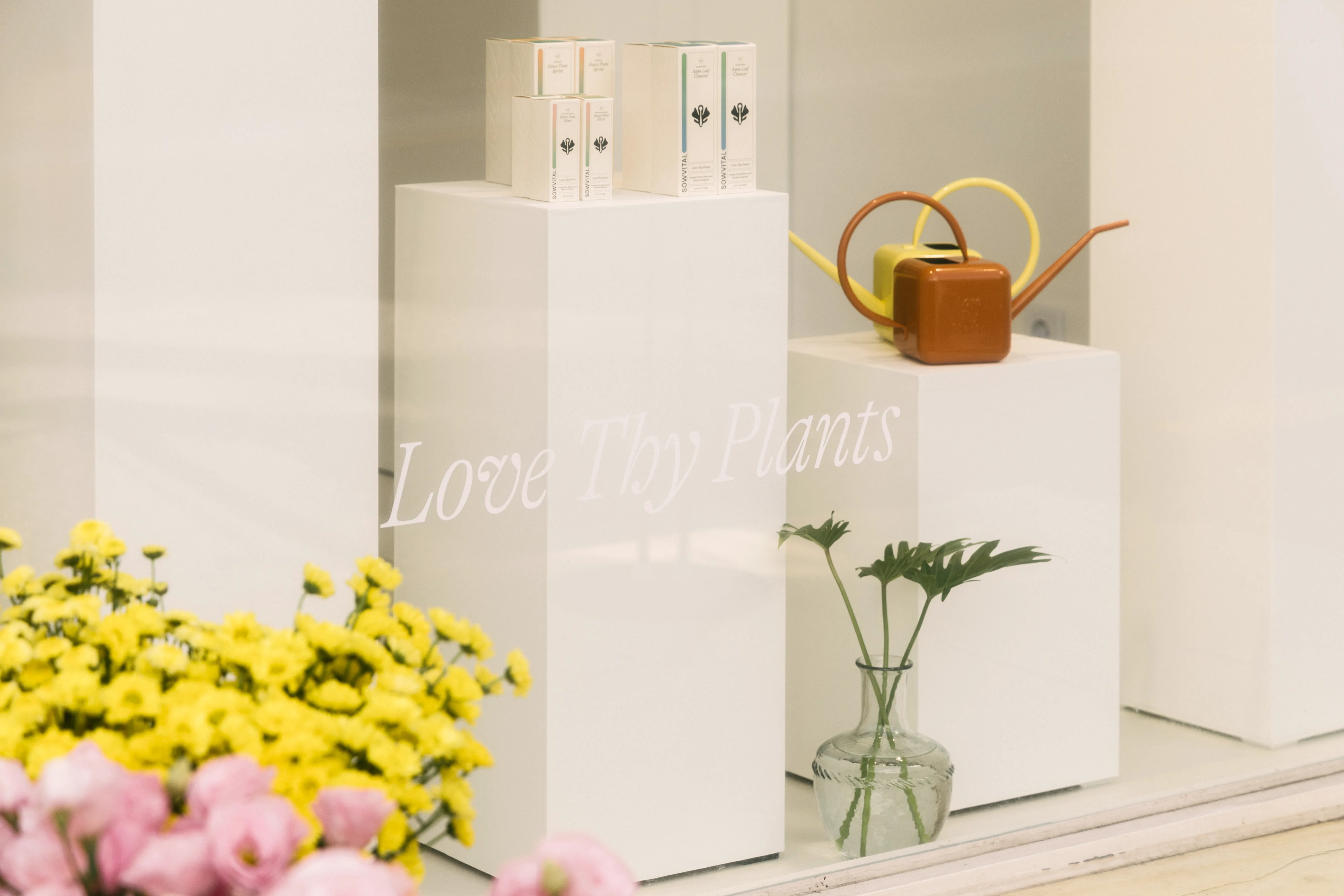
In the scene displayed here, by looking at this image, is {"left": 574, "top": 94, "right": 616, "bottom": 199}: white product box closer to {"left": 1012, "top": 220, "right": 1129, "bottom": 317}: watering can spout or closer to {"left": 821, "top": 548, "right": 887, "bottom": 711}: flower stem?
{"left": 821, "top": 548, "right": 887, "bottom": 711}: flower stem

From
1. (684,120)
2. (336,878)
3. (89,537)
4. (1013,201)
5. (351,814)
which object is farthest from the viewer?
(1013,201)

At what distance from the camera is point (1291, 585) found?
305 centimetres

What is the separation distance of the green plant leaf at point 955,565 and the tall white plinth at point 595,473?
274 mm

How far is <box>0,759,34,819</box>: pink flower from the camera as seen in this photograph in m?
0.82

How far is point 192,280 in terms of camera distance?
2.06 m

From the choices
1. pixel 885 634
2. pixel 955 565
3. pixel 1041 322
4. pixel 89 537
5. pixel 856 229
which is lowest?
pixel 885 634

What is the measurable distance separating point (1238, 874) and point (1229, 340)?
36.1 inches

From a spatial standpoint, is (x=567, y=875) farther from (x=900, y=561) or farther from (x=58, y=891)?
(x=900, y=561)

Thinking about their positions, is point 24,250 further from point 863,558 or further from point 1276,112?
point 1276,112

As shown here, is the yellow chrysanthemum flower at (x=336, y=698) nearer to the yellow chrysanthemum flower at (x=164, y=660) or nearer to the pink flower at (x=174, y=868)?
the yellow chrysanthemum flower at (x=164, y=660)

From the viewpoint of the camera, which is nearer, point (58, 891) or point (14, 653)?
point (58, 891)

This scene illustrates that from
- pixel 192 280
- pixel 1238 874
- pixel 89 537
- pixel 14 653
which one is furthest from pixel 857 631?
pixel 14 653

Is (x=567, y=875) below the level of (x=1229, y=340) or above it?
below

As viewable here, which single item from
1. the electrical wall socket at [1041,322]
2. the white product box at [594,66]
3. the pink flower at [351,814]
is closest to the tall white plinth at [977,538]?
the electrical wall socket at [1041,322]
